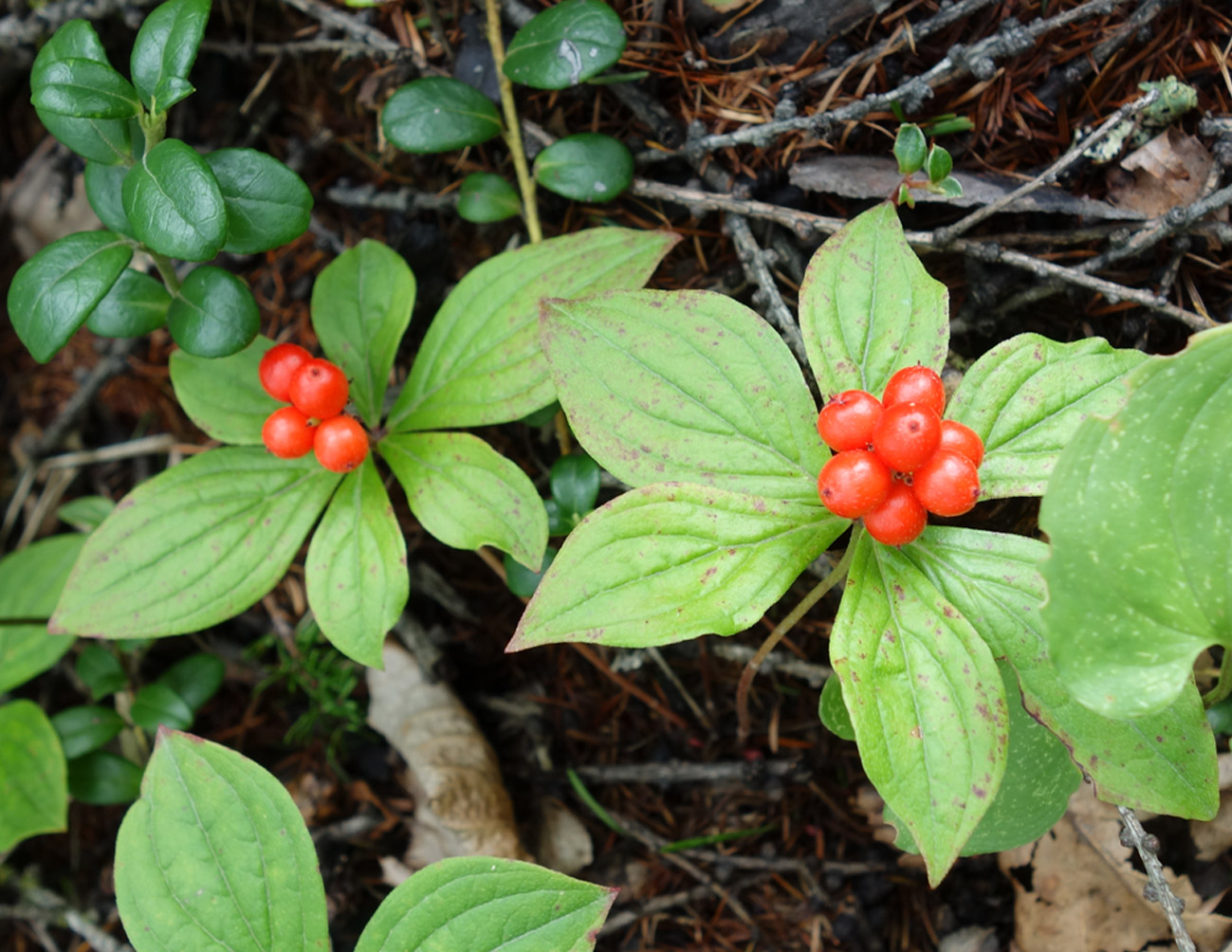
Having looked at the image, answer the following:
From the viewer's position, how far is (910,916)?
284 cm

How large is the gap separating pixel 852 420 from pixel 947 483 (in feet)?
0.78

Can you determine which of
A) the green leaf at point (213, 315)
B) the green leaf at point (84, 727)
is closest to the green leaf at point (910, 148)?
the green leaf at point (213, 315)

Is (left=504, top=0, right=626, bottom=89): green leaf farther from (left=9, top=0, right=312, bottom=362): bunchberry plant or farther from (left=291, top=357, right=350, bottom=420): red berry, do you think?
(left=291, top=357, right=350, bottom=420): red berry

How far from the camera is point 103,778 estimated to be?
3168 millimetres

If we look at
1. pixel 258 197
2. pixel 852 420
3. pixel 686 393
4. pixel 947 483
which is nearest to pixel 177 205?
pixel 258 197

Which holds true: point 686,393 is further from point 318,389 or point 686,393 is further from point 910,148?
point 318,389

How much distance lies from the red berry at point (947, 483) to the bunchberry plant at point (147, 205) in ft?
5.75

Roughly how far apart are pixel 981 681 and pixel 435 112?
2243mm

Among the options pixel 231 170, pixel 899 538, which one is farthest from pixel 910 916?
pixel 231 170

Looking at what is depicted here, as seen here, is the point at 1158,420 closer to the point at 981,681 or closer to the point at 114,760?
the point at 981,681

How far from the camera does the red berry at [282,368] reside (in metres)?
2.49

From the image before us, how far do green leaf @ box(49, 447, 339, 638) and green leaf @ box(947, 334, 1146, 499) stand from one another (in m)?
1.96

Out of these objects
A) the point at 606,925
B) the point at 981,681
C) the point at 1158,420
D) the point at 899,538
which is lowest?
the point at 606,925

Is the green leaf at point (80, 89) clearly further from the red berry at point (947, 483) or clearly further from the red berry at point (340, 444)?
the red berry at point (947, 483)
